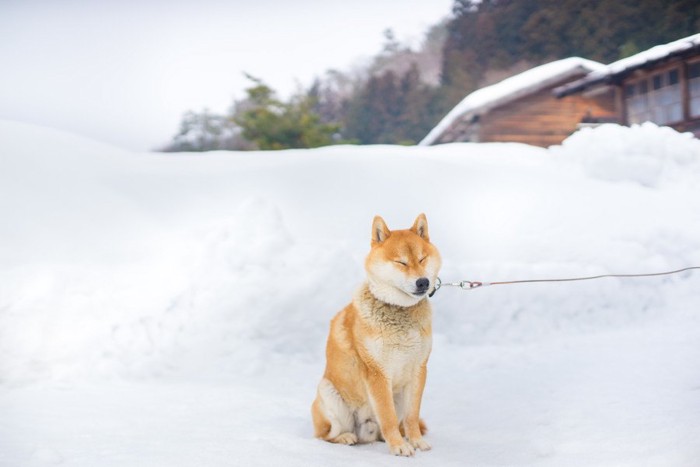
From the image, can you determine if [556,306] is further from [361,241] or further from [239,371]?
[239,371]

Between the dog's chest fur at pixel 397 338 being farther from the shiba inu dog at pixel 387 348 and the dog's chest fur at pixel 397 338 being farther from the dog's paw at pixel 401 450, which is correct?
the dog's paw at pixel 401 450

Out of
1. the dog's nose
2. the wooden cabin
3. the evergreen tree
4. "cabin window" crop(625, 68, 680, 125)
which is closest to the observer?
the dog's nose

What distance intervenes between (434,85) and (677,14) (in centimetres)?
226

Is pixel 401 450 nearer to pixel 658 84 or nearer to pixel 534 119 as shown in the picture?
pixel 658 84

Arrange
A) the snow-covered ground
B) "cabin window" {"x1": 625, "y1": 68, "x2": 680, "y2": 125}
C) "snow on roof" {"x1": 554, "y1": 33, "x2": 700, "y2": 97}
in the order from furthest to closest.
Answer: "cabin window" {"x1": 625, "y1": 68, "x2": 680, "y2": 125} → "snow on roof" {"x1": 554, "y1": 33, "x2": 700, "y2": 97} → the snow-covered ground

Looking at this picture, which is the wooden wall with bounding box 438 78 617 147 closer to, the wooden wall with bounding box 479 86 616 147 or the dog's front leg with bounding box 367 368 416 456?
the wooden wall with bounding box 479 86 616 147

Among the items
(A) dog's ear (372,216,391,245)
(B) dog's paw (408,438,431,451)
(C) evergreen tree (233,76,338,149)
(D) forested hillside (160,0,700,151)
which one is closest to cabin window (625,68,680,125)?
(D) forested hillside (160,0,700,151)

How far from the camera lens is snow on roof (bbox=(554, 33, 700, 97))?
12.7ft

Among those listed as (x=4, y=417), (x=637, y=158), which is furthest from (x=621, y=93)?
(x=4, y=417)

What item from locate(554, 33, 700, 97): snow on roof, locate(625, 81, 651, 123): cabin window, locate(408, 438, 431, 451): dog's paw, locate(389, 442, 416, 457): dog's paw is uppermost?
locate(554, 33, 700, 97): snow on roof

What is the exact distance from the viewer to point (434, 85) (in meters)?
5.79

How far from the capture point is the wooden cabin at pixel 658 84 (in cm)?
398

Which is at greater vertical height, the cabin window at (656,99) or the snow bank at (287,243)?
the cabin window at (656,99)

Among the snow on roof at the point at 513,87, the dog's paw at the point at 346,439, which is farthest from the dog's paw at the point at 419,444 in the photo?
the snow on roof at the point at 513,87
